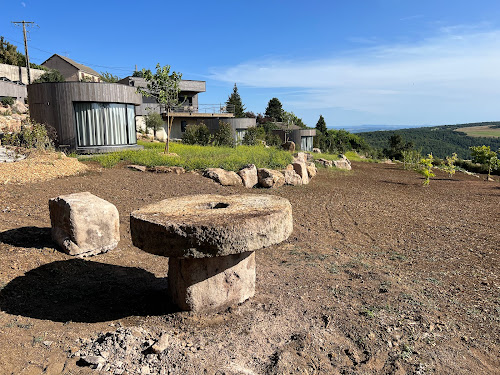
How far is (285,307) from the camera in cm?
404

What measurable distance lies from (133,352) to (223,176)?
8599 millimetres

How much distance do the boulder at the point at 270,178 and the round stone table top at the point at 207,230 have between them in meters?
7.66

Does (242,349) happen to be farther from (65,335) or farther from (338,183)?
(338,183)

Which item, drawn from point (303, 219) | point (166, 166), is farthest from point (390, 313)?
point (166, 166)

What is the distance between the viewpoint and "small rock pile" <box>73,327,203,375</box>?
282 cm

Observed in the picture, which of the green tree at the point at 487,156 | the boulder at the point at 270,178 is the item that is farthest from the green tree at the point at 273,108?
the boulder at the point at 270,178

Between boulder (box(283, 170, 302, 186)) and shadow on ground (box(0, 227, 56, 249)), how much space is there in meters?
8.23

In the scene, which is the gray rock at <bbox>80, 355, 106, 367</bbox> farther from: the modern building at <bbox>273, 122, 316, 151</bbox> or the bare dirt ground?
the modern building at <bbox>273, 122, 316, 151</bbox>

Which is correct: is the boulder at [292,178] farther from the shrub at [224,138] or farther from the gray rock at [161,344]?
the gray rock at [161,344]

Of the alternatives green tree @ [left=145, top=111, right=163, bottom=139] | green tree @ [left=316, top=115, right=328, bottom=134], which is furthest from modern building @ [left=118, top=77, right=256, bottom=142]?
green tree @ [left=316, top=115, right=328, bottom=134]

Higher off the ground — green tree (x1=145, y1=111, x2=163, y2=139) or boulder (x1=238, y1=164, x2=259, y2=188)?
green tree (x1=145, y1=111, x2=163, y2=139)

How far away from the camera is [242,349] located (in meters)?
3.27

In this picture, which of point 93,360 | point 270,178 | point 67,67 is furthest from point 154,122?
point 93,360

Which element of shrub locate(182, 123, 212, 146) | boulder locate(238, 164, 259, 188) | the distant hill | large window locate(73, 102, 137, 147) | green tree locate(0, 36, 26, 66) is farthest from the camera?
the distant hill
